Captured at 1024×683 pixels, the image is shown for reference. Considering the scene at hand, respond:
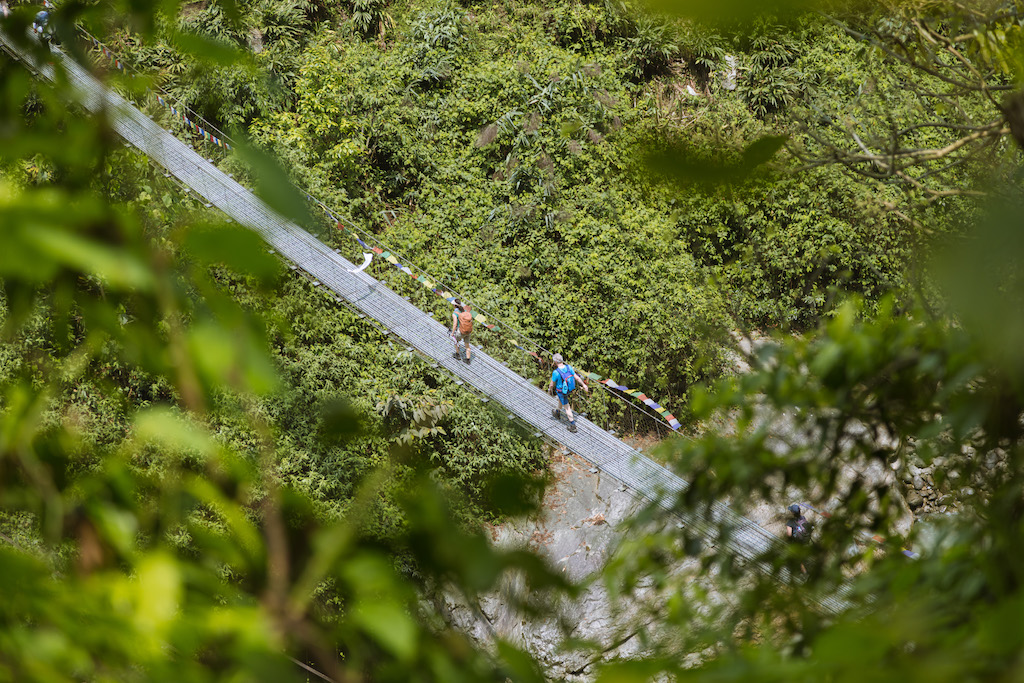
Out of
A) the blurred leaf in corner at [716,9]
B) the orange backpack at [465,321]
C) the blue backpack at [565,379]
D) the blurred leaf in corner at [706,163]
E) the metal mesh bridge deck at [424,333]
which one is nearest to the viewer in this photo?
the blurred leaf in corner at [716,9]

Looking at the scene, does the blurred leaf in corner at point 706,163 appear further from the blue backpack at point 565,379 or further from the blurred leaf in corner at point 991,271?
the blue backpack at point 565,379

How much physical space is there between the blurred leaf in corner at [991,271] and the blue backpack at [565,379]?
5299 millimetres

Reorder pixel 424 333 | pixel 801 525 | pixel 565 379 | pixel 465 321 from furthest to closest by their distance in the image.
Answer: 1. pixel 424 333
2. pixel 465 321
3. pixel 565 379
4. pixel 801 525

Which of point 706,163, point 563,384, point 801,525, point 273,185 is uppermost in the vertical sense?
point 563,384

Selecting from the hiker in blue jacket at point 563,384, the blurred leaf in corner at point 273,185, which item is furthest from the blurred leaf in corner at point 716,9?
the hiker in blue jacket at point 563,384

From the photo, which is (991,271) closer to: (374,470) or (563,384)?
(374,470)

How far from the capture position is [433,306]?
7.41 meters

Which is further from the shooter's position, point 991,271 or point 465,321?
point 465,321

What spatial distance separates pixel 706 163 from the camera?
0.61m

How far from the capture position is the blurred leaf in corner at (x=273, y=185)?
460mm

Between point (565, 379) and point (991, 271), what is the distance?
17.8 feet

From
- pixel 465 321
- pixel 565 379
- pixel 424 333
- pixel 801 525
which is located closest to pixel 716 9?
pixel 801 525

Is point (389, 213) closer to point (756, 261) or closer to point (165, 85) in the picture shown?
point (165, 85)

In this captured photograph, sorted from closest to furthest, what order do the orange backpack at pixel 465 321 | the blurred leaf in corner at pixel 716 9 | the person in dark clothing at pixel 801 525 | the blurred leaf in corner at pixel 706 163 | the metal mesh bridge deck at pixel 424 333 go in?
the blurred leaf in corner at pixel 716 9 → the blurred leaf in corner at pixel 706 163 → the person in dark clothing at pixel 801 525 → the metal mesh bridge deck at pixel 424 333 → the orange backpack at pixel 465 321
